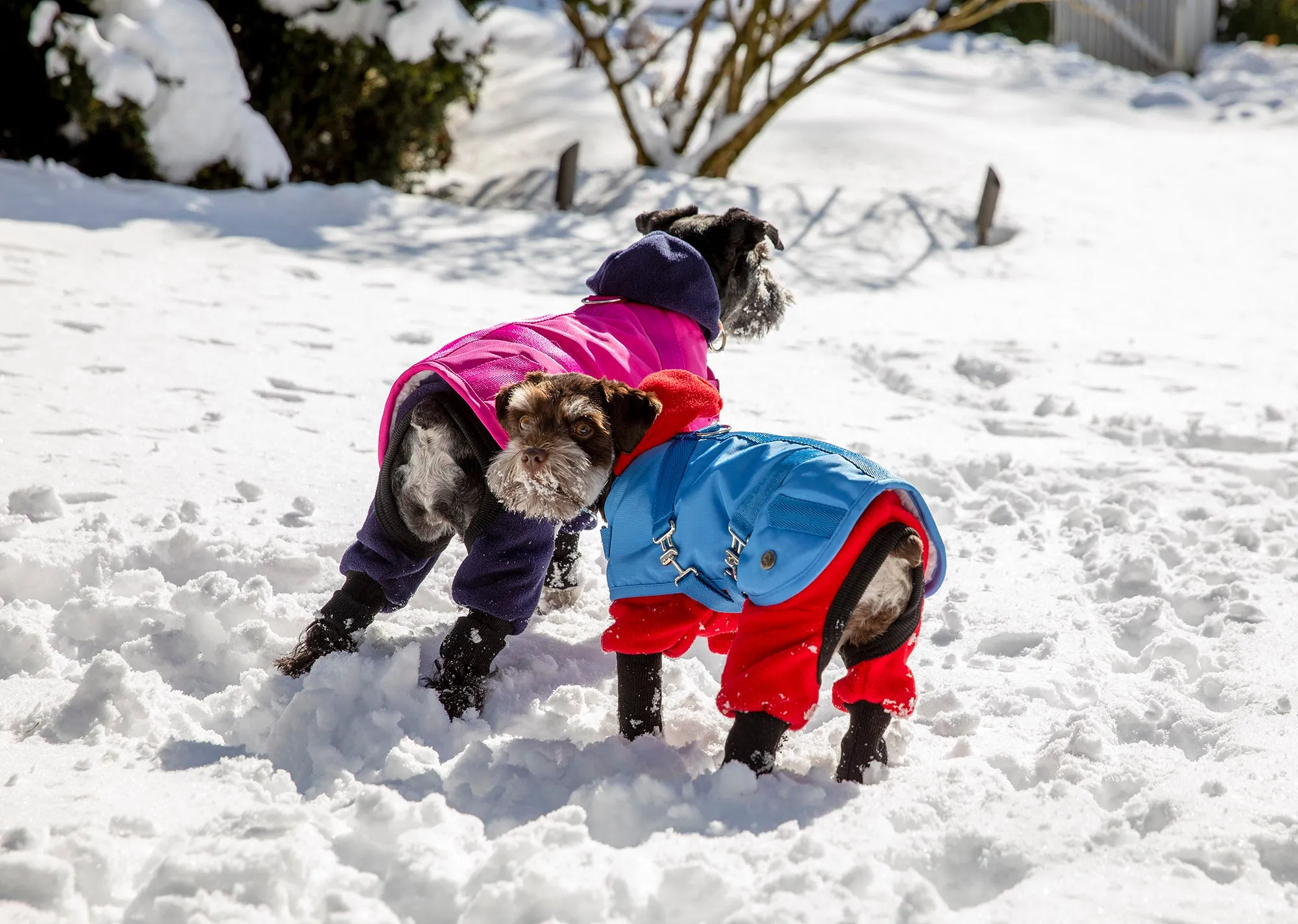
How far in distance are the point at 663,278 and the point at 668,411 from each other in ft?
3.48

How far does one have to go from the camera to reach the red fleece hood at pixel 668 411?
318cm

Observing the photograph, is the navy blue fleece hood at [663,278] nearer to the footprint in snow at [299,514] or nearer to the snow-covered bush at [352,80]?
the footprint in snow at [299,514]

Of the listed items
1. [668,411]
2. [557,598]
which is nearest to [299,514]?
[557,598]

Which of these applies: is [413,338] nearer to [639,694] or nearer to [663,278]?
[663,278]

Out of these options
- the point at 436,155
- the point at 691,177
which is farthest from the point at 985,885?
the point at 436,155

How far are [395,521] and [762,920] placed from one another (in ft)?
5.50

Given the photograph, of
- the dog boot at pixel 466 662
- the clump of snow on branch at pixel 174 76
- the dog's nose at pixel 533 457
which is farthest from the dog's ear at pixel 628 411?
the clump of snow on branch at pixel 174 76

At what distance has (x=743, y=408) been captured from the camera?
6.43 metres

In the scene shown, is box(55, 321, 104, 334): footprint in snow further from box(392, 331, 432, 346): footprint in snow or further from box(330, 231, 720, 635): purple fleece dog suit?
box(330, 231, 720, 635): purple fleece dog suit

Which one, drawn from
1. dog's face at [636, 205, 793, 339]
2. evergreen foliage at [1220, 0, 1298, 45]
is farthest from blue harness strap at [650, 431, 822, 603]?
evergreen foliage at [1220, 0, 1298, 45]

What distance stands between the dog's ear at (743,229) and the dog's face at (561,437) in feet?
5.52

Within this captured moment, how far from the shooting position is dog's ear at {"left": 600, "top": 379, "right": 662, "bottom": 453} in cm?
305

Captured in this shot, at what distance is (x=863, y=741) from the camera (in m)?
2.99

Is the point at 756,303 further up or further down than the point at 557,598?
further up
